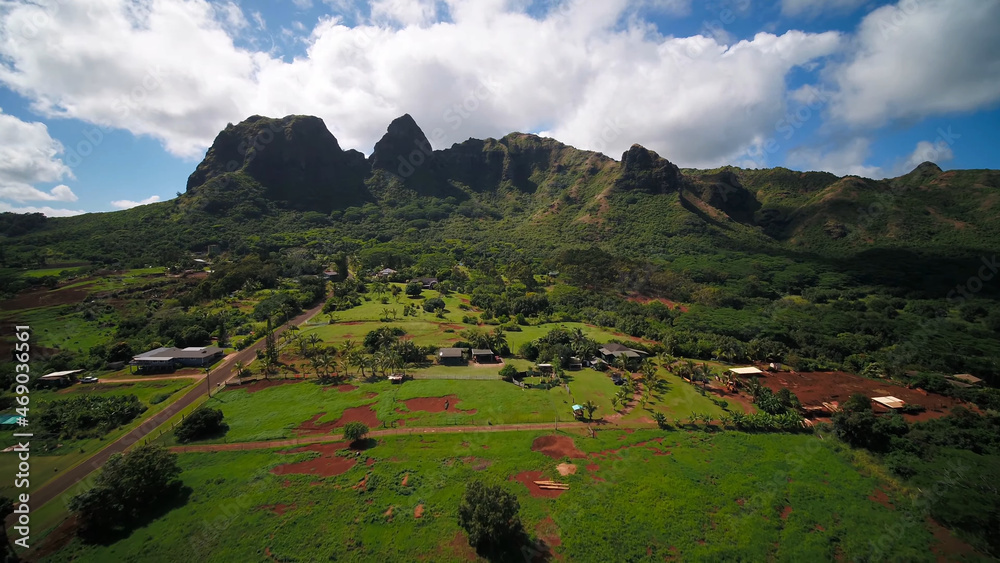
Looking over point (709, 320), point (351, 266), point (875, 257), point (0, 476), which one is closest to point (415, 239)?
point (351, 266)

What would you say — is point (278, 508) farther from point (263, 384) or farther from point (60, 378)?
point (60, 378)

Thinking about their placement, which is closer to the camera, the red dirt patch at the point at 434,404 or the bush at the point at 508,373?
the red dirt patch at the point at 434,404

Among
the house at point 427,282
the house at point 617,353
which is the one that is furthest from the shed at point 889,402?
the house at point 427,282

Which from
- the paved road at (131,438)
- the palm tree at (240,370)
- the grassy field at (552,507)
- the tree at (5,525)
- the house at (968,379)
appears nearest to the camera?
the tree at (5,525)

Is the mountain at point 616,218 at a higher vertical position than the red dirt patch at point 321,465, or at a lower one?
higher

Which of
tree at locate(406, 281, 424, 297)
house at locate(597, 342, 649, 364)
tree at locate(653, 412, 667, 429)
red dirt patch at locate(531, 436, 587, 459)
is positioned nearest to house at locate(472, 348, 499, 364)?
house at locate(597, 342, 649, 364)

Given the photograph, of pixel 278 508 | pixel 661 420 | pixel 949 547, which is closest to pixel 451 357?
pixel 661 420

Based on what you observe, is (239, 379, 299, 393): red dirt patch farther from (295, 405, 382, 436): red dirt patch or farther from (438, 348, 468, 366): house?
(438, 348, 468, 366): house

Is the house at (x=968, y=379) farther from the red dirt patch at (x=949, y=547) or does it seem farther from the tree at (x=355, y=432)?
the tree at (x=355, y=432)

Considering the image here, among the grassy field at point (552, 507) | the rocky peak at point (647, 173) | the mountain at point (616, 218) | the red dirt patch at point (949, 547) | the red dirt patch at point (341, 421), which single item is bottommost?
the red dirt patch at point (949, 547)
